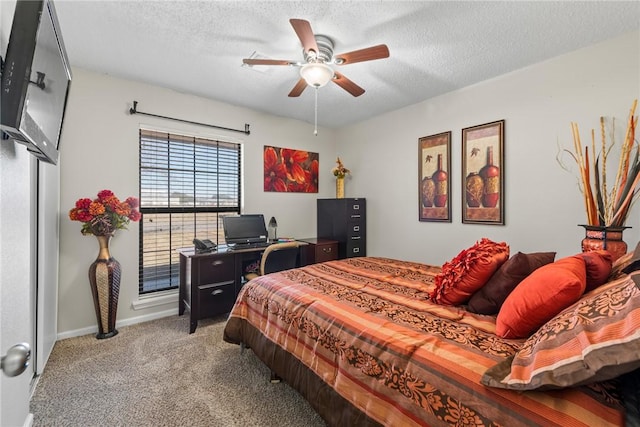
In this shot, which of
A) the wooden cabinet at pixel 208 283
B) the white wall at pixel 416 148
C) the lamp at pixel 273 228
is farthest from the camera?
the lamp at pixel 273 228

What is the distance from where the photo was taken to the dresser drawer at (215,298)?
273 cm

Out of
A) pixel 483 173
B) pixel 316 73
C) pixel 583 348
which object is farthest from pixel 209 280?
pixel 483 173

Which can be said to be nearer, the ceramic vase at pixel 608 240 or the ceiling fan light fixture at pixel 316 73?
the ceramic vase at pixel 608 240

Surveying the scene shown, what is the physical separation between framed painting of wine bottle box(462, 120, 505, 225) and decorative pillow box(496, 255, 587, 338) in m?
1.70

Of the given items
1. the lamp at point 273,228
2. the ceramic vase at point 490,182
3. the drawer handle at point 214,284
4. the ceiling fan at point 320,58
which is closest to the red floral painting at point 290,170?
the lamp at point 273,228

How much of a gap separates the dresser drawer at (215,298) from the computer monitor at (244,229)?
54 centimetres

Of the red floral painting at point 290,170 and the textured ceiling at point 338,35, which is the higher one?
the textured ceiling at point 338,35

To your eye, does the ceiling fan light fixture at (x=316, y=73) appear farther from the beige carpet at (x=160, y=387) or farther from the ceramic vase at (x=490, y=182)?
the beige carpet at (x=160, y=387)

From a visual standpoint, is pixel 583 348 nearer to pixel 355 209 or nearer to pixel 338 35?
pixel 338 35

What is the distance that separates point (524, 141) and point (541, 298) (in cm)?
211

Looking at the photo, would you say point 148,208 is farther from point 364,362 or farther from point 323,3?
point 364,362

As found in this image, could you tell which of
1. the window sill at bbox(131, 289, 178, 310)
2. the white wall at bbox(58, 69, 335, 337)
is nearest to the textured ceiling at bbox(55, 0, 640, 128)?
the white wall at bbox(58, 69, 335, 337)

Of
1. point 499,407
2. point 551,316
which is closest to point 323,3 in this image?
point 551,316

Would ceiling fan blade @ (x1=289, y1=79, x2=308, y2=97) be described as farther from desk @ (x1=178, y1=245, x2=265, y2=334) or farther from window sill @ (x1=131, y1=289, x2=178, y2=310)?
window sill @ (x1=131, y1=289, x2=178, y2=310)
